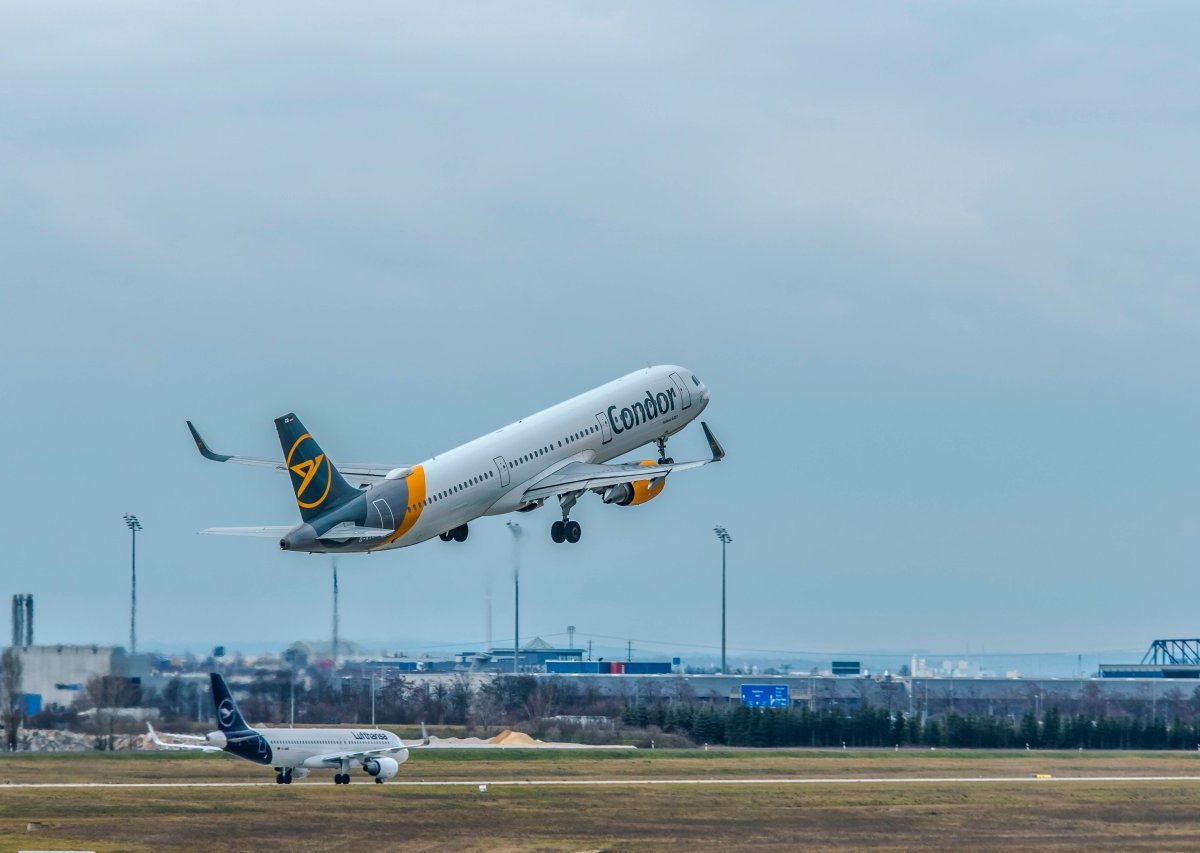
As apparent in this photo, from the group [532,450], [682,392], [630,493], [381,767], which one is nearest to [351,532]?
[532,450]

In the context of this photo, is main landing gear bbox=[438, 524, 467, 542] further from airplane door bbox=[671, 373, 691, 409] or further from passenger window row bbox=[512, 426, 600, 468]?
airplane door bbox=[671, 373, 691, 409]

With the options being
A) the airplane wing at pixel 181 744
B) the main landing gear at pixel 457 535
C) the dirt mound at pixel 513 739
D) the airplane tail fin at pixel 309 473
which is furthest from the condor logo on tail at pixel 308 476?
the dirt mound at pixel 513 739

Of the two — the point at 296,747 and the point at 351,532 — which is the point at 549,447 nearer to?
the point at 351,532

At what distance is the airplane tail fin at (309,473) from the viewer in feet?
271

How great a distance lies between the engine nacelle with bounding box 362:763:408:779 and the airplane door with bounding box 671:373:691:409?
24685 millimetres

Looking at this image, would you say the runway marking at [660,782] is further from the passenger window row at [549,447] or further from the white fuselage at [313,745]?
the passenger window row at [549,447]

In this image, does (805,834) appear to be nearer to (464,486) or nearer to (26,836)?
(464,486)

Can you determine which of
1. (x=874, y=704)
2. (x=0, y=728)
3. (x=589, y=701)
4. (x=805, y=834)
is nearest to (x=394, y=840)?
(x=805, y=834)

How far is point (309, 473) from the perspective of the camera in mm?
83062

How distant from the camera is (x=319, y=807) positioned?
95750 mm

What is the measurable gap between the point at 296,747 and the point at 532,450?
2618cm

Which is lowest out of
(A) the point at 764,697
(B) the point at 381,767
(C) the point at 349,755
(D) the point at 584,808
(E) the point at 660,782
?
(D) the point at 584,808

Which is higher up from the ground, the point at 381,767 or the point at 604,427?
the point at 604,427

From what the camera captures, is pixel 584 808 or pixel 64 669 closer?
pixel 584 808
